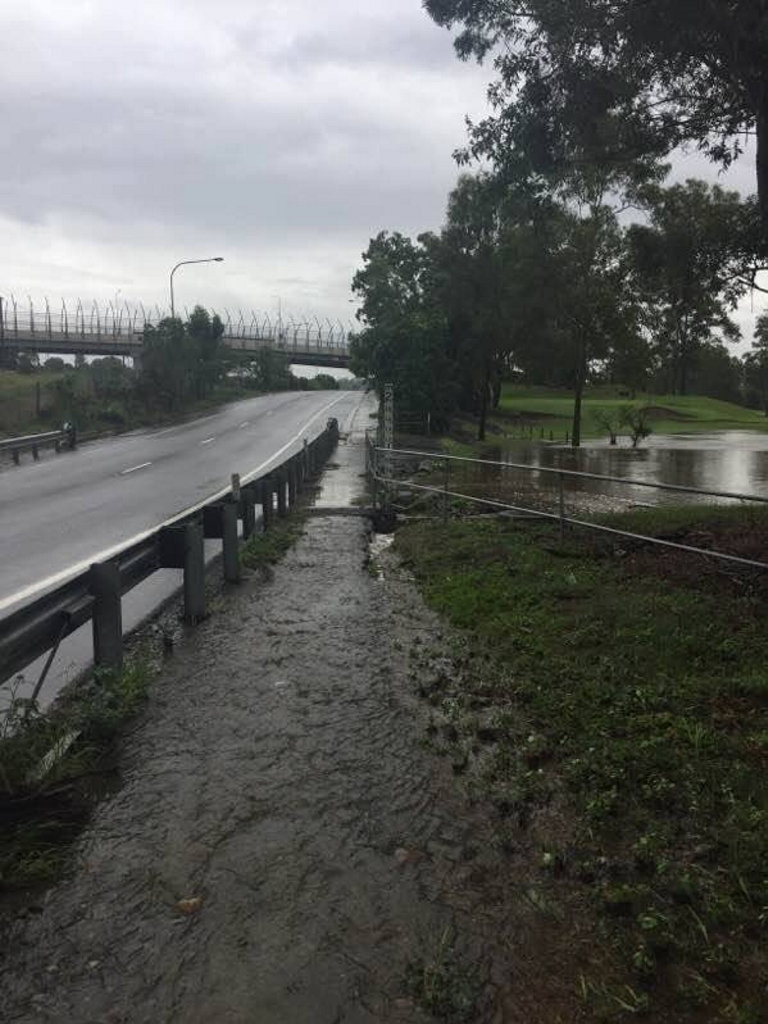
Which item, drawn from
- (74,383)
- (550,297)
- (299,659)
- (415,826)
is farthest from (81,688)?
(74,383)

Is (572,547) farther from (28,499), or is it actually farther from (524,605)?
(28,499)

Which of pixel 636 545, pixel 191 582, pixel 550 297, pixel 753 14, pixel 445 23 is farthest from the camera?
pixel 550 297

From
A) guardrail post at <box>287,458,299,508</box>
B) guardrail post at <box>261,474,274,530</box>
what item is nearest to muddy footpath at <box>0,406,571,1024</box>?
guardrail post at <box>261,474,274,530</box>

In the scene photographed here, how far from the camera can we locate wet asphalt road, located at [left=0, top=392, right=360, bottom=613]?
1080 centimetres

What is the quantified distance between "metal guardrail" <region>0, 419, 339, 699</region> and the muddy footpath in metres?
0.63

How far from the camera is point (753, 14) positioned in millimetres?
8523

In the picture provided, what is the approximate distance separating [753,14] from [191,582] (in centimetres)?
790

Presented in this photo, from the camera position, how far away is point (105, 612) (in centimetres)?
543

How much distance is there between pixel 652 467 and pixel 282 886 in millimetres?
23128

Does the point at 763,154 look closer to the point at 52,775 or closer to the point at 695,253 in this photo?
the point at 695,253

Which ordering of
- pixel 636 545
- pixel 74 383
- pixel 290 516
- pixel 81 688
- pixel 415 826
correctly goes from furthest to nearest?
1. pixel 74 383
2. pixel 290 516
3. pixel 636 545
4. pixel 81 688
5. pixel 415 826

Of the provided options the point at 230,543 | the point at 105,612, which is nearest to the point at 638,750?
the point at 105,612

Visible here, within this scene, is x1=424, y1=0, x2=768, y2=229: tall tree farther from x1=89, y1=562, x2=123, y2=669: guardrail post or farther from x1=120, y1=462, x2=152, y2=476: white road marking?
x1=120, y1=462, x2=152, y2=476: white road marking

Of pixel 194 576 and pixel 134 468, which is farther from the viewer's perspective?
pixel 134 468
